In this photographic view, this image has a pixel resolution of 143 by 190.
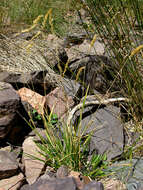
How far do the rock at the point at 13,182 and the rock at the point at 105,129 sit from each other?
1.96 ft

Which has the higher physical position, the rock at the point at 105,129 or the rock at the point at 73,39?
the rock at the point at 73,39

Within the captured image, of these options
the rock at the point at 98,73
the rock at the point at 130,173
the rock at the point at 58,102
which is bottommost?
the rock at the point at 130,173

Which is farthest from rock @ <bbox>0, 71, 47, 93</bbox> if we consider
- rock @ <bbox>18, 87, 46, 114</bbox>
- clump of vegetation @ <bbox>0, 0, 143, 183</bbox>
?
clump of vegetation @ <bbox>0, 0, 143, 183</bbox>

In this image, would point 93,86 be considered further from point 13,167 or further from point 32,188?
point 32,188

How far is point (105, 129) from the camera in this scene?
2211 millimetres

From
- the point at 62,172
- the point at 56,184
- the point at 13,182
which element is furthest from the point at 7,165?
the point at 56,184

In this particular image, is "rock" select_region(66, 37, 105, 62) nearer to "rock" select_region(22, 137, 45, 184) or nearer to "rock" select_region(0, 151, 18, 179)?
"rock" select_region(22, 137, 45, 184)

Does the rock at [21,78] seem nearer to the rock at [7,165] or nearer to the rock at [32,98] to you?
the rock at [32,98]

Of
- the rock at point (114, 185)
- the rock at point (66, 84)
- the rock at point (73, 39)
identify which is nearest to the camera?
the rock at point (114, 185)

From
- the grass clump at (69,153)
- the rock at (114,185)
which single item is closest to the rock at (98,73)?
the grass clump at (69,153)

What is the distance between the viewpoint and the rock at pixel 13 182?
5.70 feet

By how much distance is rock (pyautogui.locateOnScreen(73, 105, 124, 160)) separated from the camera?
2.08 m

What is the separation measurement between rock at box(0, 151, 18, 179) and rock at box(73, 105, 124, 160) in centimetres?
61

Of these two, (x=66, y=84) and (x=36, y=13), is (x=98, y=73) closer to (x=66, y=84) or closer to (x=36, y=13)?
(x=66, y=84)
